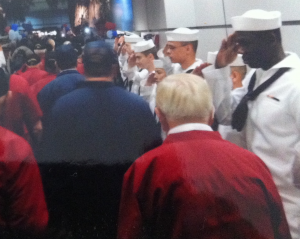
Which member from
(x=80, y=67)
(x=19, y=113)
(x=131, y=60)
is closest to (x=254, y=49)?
(x=131, y=60)

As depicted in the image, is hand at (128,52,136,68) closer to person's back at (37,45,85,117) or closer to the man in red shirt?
person's back at (37,45,85,117)

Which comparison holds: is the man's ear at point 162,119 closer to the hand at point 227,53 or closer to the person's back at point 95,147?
the person's back at point 95,147

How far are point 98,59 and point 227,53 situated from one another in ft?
1.31

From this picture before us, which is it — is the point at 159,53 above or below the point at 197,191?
above

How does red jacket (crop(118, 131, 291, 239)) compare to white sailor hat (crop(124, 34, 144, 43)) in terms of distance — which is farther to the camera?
white sailor hat (crop(124, 34, 144, 43))

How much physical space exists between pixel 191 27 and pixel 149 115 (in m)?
0.32

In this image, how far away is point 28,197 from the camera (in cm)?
106

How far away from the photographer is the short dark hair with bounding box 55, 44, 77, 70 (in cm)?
105

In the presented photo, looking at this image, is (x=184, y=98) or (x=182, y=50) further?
(x=182, y=50)

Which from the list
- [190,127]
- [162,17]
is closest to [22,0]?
[162,17]

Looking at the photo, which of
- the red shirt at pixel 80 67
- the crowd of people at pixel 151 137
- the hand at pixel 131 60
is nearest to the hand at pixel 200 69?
the crowd of people at pixel 151 137

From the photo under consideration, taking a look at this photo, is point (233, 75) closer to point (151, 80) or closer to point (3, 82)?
point (151, 80)

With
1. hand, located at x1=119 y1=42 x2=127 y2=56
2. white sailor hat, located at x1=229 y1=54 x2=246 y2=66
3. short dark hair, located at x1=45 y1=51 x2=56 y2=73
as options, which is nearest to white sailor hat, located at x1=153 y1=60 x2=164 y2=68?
hand, located at x1=119 y1=42 x2=127 y2=56

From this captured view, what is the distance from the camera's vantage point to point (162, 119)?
966 millimetres
